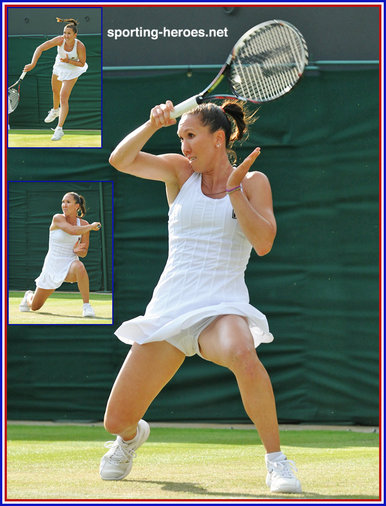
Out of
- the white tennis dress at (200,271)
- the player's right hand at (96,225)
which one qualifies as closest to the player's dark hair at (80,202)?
the player's right hand at (96,225)

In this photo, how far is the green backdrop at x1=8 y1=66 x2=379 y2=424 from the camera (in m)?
5.68

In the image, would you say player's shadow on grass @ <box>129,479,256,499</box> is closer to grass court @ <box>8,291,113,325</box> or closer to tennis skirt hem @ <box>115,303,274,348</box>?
tennis skirt hem @ <box>115,303,274,348</box>

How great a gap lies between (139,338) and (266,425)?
23.8 inches

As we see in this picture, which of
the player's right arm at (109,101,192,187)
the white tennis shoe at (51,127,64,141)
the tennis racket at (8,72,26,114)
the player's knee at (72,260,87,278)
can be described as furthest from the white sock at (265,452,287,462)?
the tennis racket at (8,72,26,114)

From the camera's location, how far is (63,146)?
5.92 meters

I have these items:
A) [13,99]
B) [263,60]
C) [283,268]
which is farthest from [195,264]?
[13,99]

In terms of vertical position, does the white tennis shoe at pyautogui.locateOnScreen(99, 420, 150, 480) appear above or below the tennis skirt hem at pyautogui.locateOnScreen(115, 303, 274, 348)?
below

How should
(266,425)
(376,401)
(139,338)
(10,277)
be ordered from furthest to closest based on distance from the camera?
(10,277), (376,401), (139,338), (266,425)

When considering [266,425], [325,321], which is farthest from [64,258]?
[266,425]

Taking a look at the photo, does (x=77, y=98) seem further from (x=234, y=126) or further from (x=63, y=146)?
(x=234, y=126)

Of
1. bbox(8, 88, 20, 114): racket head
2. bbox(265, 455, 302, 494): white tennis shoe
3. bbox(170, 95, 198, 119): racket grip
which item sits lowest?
bbox(265, 455, 302, 494): white tennis shoe

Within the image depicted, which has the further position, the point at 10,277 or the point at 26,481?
the point at 10,277

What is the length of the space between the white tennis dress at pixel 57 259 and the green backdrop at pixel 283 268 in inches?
12.0

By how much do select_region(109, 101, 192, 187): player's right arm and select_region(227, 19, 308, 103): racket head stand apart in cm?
48
